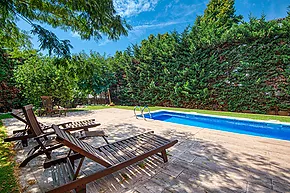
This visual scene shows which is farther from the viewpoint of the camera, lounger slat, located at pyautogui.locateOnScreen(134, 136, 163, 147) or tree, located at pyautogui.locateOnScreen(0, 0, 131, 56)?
tree, located at pyautogui.locateOnScreen(0, 0, 131, 56)

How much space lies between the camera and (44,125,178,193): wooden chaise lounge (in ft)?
5.56

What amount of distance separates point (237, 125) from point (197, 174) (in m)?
4.98

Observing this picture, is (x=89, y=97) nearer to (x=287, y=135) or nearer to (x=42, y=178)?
(x=42, y=178)

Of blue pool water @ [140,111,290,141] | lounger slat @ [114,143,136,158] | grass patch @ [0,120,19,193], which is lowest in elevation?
blue pool water @ [140,111,290,141]

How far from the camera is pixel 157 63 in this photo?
38.6 feet

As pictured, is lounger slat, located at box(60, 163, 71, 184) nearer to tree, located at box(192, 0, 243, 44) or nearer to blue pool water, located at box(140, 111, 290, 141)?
blue pool water, located at box(140, 111, 290, 141)

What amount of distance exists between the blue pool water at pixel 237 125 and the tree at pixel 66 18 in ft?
18.7

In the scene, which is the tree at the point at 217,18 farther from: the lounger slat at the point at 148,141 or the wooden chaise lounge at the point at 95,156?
the wooden chaise lounge at the point at 95,156

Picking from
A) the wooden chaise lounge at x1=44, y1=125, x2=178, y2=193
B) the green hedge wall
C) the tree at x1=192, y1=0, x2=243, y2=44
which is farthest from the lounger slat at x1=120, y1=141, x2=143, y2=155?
the tree at x1=192, y1=0, x2=243, y2=44

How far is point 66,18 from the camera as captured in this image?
4.03 metres

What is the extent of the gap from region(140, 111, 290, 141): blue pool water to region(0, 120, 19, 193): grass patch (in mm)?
6377

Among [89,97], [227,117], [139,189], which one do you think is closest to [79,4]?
[139,189]

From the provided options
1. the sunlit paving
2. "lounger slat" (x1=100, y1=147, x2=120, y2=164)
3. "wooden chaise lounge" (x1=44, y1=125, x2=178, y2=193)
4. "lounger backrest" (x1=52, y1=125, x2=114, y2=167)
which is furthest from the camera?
the sunlit paving

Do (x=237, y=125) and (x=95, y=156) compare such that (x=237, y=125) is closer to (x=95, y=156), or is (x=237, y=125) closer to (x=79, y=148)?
(x=95, y=156)
